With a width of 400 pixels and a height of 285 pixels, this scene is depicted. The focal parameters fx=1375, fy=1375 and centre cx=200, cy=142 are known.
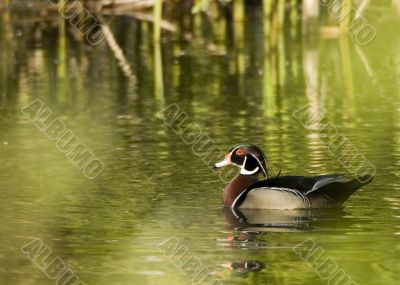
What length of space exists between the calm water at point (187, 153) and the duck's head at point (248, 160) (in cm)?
39

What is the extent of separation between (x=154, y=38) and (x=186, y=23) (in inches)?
144

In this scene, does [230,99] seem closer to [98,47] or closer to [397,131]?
[397,131]

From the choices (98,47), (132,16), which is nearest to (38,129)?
(98,47)

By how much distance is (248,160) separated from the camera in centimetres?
1208

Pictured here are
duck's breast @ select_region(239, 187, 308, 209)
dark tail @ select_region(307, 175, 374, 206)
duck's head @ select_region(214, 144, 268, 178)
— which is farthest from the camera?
duck's head @ select_region(214, 144, 268, 178)

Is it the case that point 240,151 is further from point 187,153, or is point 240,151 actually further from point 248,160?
point 187,153

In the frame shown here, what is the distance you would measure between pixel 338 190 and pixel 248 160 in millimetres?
1058

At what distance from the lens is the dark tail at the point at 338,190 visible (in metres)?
11.3

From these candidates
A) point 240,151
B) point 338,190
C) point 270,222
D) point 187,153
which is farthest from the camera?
point 187,153

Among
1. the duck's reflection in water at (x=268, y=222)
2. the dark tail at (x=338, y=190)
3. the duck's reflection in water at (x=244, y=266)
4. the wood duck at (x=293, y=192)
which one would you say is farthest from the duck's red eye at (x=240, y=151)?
the duck's reflection in water at (x=244, y=266)

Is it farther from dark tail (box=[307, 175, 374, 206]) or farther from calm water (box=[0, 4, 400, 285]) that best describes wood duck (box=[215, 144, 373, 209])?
calm water (box=[0, 4, 400, 285])

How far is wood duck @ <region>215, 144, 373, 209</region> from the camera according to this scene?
447 inches

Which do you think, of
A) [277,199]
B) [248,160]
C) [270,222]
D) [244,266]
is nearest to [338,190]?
[277,199]

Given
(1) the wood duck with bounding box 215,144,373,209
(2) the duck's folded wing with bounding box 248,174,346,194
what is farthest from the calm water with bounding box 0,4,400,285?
(2) the duck's folded wing with bounding box 248,174,346,194
